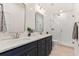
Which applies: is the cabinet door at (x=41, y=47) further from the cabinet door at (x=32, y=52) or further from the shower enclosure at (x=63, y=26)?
the shower enclosure at (x=63, y=26)

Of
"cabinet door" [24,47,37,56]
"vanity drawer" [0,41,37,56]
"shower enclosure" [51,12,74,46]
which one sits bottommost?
"cabinet door" [24,47,37,56]

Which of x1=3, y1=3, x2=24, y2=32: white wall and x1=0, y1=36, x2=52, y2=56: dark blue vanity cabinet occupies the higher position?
x1=3, y1=3, x2=24, y2=32: white wall

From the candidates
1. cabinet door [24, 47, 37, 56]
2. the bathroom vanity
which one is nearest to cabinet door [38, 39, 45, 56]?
the bathroom vanity

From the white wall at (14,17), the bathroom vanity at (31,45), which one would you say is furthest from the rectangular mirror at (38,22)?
the white wall at (14,17)

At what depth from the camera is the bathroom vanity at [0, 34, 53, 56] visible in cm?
166

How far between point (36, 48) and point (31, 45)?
0.18 m

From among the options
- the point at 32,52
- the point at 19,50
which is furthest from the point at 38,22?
the point at 19,50

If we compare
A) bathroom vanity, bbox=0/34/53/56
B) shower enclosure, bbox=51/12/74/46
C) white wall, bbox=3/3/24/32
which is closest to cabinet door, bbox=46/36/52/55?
bathroom vanity, bbox=0/34/53/56

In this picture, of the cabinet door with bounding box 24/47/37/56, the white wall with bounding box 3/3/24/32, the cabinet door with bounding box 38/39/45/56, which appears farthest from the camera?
the cabinet door with bounding box 38/39/45/56

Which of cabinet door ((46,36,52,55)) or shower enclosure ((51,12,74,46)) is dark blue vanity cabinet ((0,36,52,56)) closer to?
cabinet door ((46,36,52,55))

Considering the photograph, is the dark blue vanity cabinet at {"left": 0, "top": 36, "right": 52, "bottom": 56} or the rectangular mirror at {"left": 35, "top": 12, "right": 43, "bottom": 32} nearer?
the dark blue vanity cabinet at {"left": 0, "top": 36, "right": 52, "bottom": 56}

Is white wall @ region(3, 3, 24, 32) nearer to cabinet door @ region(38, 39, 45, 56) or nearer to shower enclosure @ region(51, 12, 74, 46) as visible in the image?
cabinet door @ region(38, 39, 45, 56)

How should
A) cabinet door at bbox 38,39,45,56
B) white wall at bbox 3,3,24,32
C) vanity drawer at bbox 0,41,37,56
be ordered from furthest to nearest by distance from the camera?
cabinet door at bbox 38,39,45,56 < white wall at bbox 3,3,24,32 < vanity drawer at bbox 0,41,37,56

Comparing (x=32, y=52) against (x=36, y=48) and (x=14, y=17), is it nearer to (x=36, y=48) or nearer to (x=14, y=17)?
(x=36, y=48)
